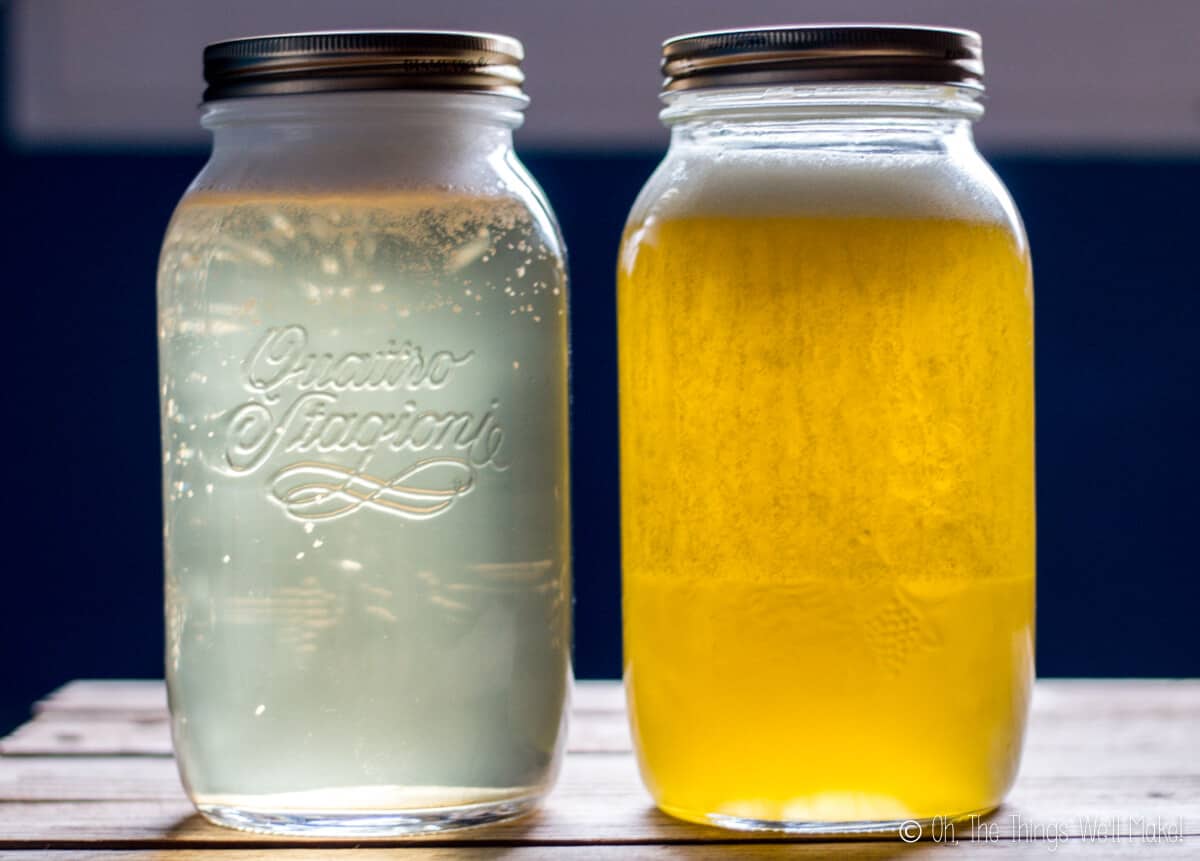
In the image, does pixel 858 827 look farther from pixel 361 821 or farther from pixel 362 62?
pixel 362 62

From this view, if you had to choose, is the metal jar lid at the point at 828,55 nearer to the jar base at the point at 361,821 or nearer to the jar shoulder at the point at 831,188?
the jar shoulder at the point at 831,188

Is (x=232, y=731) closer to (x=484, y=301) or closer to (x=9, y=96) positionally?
(x=484, y=301)

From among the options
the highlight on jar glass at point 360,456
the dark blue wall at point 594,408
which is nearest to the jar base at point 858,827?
Result: the highlight on jar glass at point 360,456

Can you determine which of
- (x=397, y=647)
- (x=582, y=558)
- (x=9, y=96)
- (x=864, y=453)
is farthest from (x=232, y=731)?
(x=9, y=96)

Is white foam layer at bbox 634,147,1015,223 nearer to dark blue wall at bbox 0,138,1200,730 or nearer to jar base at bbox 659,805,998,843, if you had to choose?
jar base at bbox 659,805,998,843

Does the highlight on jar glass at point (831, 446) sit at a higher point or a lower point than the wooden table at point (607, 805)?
higher
